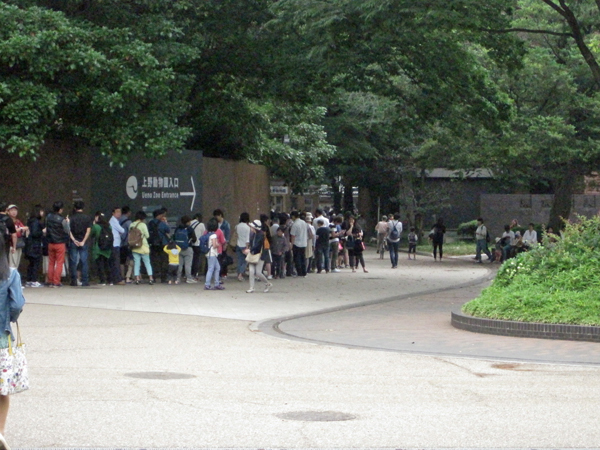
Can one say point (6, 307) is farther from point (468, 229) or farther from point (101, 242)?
point (468, 229)

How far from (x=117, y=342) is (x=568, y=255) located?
276 inches

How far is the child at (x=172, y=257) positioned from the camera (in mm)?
21609

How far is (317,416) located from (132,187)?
1586 cm

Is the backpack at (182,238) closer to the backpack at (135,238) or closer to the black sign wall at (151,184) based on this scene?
the backpack at (135,238)

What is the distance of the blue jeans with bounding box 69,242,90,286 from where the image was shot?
2028cm

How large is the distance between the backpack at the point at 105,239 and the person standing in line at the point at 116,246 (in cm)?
12

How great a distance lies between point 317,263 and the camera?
91.7 feet

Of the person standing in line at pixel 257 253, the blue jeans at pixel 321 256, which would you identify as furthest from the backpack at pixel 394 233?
the person standing in line at pixel 257 253

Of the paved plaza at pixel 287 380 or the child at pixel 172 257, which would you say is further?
the child at pixel 172 257

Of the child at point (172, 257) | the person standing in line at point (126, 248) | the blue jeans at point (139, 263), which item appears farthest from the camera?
the child at point (172, 257)

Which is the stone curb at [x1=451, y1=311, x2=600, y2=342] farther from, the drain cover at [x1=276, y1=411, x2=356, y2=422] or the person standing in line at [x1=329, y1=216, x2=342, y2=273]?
the person standing in line at [x1=329, y1=216, x2=342, y2=273]

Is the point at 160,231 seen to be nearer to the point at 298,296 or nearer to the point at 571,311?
the point at 298,296

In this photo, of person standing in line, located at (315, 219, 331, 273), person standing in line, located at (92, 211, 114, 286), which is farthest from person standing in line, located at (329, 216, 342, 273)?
person standing in line, located at (92, 211, 114, 286)

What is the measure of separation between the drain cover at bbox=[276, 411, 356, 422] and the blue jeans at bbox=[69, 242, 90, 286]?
12993 millimetres
